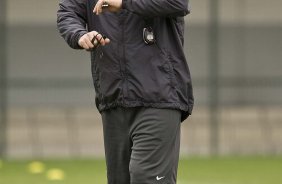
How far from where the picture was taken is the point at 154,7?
5.56 metres

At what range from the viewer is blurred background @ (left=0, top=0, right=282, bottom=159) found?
13953 millimetres

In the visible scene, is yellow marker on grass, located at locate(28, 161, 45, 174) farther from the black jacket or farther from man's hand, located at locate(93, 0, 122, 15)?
man's hand, located at locate(93, 0, 122, 15)

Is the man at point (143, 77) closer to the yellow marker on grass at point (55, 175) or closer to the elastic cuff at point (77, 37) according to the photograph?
the elastic cuff at point (77, 37)

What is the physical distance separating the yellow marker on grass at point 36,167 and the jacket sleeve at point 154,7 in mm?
6687

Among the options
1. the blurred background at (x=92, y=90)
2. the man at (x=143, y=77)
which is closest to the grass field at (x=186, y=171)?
the blurred background at (x=92, y=90)

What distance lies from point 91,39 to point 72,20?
35 centimetres

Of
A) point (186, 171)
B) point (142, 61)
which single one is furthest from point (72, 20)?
point (186, 171)

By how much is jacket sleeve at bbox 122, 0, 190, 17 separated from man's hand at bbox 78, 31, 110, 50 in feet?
0.68

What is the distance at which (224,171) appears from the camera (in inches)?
472

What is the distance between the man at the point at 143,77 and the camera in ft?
18.6

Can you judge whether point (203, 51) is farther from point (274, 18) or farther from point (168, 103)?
point (168, 103)

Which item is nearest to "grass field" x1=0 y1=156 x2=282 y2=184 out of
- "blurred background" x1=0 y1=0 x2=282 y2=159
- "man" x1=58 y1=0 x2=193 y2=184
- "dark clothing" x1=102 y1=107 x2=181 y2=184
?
"blurred background" x1=0 y1=0 x2=282 y2=159

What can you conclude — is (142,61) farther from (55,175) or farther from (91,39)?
(55,175)

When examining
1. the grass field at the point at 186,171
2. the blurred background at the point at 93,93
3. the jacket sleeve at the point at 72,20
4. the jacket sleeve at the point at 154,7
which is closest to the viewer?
the jacket sleeve at the point at 154,7
